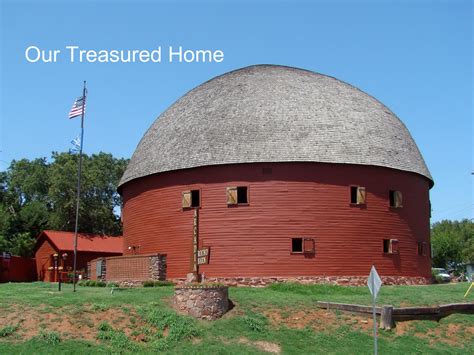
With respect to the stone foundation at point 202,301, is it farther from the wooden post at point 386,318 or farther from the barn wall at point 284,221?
the barn wall at point 284,221

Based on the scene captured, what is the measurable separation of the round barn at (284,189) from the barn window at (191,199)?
0.18ft

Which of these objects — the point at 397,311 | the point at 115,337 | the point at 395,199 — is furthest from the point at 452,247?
the point at 115,337

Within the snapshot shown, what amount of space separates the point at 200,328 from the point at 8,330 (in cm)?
579

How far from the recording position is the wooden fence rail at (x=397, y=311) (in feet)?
76.2

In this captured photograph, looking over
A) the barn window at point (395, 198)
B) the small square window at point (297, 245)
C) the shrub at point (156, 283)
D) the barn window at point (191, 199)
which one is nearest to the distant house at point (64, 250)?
the shrub at point (156, 283)

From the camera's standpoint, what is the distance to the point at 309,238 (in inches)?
1253

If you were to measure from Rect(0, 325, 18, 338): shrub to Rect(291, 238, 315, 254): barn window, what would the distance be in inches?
564

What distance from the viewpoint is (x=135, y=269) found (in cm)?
3416

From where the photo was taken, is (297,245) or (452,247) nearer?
(297,245)

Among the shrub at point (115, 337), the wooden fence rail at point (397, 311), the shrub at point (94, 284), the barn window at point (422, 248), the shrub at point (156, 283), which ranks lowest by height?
the shrub at point (115, 337)

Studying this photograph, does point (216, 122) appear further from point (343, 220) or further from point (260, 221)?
point (343, 220)

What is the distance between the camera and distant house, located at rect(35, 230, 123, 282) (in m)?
45.7

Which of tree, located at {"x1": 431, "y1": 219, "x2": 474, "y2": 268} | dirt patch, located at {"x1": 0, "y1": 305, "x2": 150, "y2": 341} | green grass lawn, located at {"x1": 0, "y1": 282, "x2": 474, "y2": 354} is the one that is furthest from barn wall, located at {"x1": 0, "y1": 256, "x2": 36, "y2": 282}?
tree, located at {"x1": 431, "y1": 219, "x2": 474, "y2": 268}

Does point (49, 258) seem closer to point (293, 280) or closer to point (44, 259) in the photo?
point (44, 259)
